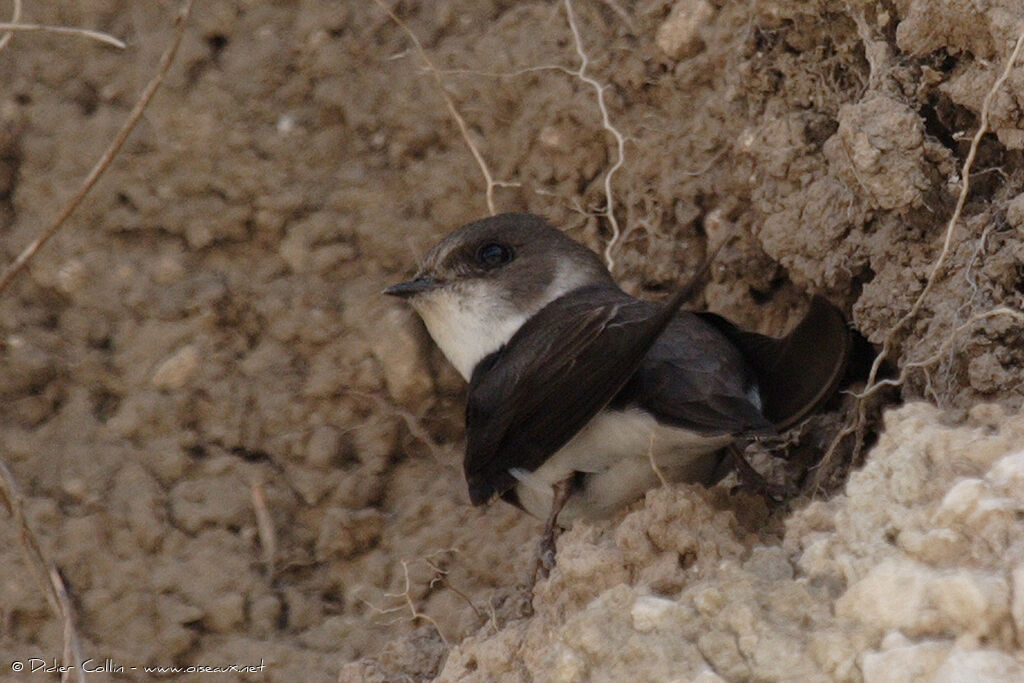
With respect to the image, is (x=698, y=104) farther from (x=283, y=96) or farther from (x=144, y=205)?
(x=144, y=205)

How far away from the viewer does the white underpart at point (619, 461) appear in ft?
8.28

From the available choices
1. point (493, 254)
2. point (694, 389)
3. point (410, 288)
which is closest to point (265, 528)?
point (410, 288)

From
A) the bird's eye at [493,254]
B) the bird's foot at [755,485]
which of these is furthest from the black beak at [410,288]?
the bird's foot at [755,485]

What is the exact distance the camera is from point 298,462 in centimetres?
345

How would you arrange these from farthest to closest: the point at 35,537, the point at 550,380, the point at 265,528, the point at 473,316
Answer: the point at 265,528
the point at 473,316
the point at 35,537
the point at 550,380

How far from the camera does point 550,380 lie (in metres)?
2.55

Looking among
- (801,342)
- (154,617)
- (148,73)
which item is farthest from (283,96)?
(801,342)

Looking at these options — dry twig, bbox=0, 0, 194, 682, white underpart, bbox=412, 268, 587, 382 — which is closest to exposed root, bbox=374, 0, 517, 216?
white underpart, bbox=412, 268, 587, 382

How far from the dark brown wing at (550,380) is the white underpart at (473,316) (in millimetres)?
68

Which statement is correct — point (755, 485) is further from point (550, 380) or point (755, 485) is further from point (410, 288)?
point (410, 288)

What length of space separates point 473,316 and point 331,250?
0.65 metres

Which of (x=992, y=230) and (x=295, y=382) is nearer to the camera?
(x=992, y=230)

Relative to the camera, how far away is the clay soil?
305cm

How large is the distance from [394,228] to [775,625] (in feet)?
6.46
